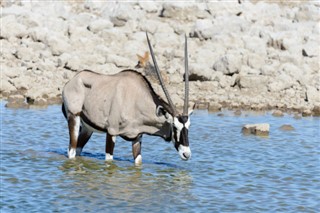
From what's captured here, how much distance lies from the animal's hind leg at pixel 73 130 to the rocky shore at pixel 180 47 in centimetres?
768

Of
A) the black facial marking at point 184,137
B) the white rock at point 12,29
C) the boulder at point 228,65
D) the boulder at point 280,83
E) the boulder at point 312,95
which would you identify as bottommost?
the black facial marking at point 184,137

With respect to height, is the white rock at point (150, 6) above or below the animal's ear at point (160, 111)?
above

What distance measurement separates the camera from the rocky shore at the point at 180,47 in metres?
25.2

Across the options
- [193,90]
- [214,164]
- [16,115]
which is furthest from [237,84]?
[214,164]

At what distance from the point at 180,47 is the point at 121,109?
17.5 meters

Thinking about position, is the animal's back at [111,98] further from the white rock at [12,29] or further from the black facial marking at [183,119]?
the white rock at [12,29]

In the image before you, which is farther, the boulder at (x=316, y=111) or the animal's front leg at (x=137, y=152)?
the boulder at (x=316, y=111)

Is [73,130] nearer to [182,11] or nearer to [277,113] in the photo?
[277,113]

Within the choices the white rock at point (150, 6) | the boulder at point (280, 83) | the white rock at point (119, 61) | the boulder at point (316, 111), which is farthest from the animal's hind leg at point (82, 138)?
the white rock at point (150, 6)

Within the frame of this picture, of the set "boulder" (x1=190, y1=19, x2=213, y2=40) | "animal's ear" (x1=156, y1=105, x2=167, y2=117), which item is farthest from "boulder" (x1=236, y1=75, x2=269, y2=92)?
"animal's ear" (x1=156, y1=105, x2=167, y2=117)

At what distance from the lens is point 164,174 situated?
13.3 metres

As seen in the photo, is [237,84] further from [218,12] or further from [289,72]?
[218,12]

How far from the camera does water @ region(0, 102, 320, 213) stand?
1097cm

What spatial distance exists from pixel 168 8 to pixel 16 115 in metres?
16.7
